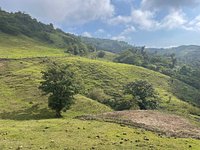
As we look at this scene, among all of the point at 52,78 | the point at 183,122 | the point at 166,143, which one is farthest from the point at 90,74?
the point at 166,143

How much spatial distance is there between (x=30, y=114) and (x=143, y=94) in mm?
37532

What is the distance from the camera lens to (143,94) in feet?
319

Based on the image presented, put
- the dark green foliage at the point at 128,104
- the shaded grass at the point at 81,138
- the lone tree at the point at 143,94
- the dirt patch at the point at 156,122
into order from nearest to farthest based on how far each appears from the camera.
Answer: the shaded grass at the point at 81,138
the dirt patch at the point at 156,122
the dark green foliage at the point at 128,104
the lone tree at the point at 143,94

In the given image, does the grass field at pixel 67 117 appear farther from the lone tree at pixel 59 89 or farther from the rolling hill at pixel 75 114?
the lone tree at pixel 59 89

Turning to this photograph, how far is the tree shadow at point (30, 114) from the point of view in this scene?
67.2 metres

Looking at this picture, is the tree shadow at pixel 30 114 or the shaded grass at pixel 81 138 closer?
the shaded grass at pixel 81 138

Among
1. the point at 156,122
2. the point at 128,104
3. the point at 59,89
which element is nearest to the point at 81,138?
the point at 156,122

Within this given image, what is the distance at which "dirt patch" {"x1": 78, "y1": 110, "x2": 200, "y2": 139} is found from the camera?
4609cm

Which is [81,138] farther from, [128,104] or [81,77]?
[81,77]

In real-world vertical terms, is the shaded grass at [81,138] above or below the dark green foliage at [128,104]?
above

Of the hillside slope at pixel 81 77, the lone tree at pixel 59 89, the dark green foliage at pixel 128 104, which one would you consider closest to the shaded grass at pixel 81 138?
the lone tree at pixel 59 89

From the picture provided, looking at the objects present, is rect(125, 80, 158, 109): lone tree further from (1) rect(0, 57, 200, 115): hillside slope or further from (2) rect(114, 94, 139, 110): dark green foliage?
(1) rect(0, 57, 200, 115): hillside slope

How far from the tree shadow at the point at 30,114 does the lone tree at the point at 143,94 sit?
91.0 ft

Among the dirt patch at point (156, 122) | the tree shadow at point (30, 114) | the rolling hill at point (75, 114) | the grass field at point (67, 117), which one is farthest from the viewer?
the tree shadow at point (30, 114)
